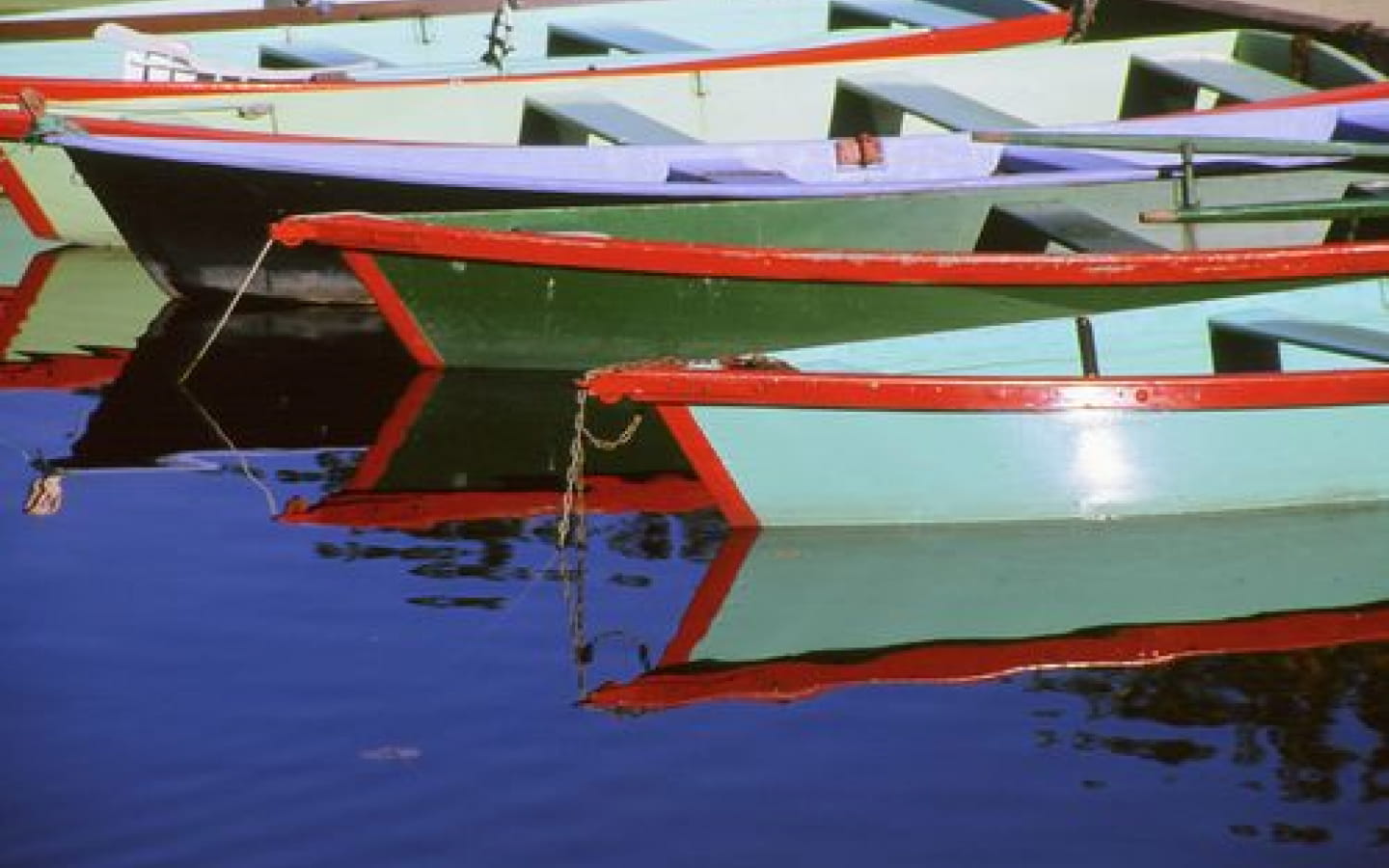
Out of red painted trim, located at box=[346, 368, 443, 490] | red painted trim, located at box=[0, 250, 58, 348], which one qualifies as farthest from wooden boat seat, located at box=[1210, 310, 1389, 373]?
red painted trim, located at box=[0, 250, 58, 348]

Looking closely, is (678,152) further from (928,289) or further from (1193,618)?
(1193,618)

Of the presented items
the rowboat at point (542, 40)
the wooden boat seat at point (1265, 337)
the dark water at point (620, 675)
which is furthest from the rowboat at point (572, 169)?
the wooden boat seat at point (1265, 337)

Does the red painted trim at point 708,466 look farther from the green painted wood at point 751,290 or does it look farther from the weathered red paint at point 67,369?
the weathered red paint at point 67,369

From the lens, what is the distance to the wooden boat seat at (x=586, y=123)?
1334 centimetres

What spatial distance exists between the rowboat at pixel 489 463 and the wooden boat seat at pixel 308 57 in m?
4.48

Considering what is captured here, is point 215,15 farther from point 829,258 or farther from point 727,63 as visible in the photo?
point 829,258

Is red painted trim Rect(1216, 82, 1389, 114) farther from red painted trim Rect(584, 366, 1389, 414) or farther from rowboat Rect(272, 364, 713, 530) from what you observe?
red painted trim Rect(584, 366, 1389, 414)

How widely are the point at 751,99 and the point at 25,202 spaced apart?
3776mm

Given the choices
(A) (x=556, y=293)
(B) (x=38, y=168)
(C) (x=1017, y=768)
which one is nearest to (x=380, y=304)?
(A) (x=556, y=293)

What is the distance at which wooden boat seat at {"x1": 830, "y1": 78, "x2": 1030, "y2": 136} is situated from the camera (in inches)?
539

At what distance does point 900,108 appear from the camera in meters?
13.9

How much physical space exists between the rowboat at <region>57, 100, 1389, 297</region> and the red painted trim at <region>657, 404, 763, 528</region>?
8.74 feet

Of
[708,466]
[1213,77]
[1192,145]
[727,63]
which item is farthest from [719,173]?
[708,466]

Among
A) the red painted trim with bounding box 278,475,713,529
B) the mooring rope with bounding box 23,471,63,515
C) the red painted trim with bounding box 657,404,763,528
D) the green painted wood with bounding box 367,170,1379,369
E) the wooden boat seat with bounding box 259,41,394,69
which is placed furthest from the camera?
the wooden boat seat with bounding box 259,41,394,69
